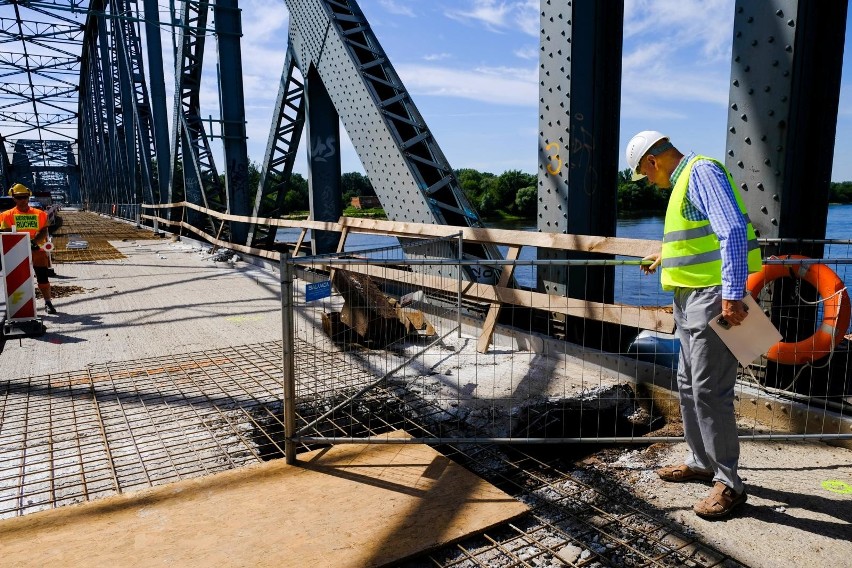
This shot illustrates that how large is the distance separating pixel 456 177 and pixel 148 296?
213 inches

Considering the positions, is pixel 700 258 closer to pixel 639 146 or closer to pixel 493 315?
pixel 639 146

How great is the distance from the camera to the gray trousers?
9.86 feet

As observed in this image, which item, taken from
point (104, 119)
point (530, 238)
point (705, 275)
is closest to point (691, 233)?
point (705, 275)

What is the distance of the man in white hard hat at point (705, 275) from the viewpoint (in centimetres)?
284

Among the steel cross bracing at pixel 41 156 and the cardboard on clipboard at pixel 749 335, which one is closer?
the cardboard on clipboard at pixel 749 335

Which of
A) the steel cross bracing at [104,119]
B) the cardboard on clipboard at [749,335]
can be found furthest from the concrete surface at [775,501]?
the steel cross bracing at [104,119]

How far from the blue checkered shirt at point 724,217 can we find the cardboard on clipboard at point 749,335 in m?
0.21

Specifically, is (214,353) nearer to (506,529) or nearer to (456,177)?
(456,177)

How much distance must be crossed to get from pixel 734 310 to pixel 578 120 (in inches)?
126

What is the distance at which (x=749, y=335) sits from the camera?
2896mm

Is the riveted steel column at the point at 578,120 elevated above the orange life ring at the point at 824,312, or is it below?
above


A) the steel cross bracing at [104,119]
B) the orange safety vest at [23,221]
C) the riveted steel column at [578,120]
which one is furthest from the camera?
the steel cross bracing at [104,119]

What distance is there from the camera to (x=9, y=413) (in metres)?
4.52

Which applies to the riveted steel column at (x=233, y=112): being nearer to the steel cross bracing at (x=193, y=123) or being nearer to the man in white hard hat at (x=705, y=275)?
the steel cross bracing at (x=193, y=123)
